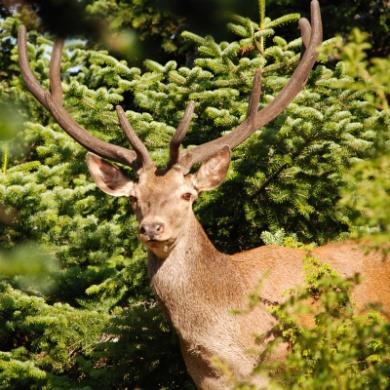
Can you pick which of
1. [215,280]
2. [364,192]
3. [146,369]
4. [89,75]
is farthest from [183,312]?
[89,75]

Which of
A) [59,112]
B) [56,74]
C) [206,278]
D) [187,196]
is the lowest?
[206,278]

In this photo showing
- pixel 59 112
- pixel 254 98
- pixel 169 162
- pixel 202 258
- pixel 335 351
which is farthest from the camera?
pixel 59 112

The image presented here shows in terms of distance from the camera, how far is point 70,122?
5.64 m

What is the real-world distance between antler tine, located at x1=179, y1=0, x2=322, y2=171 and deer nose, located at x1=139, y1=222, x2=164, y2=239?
0.68m

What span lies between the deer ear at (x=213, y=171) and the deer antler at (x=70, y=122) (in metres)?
0.40

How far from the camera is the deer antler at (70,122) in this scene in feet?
17.2

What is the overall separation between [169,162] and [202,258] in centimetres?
70

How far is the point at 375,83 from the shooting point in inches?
104

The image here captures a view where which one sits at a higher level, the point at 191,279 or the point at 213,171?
the point at 213,171

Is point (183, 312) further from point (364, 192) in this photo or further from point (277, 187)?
point (364, 192)

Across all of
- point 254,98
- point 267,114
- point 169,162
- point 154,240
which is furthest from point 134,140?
point 267,114

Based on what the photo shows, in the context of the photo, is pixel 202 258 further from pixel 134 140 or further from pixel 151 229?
pixel 134 140

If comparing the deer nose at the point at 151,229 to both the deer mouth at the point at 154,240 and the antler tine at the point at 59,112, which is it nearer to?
the deer mouth at the point at 154,240

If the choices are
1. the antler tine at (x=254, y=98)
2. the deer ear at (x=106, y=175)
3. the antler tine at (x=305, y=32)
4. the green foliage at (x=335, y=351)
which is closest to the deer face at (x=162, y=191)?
the deer ear at (x=106, y=175)
